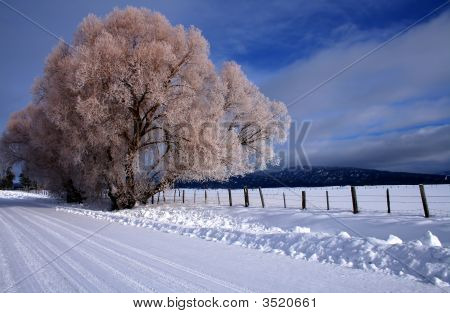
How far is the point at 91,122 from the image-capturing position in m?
20.6

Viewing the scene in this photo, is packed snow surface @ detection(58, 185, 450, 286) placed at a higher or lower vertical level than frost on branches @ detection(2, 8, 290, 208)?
lower

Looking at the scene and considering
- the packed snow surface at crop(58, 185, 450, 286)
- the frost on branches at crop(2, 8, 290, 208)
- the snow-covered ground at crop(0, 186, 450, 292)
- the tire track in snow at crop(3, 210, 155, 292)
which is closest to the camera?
the tire track in snow at crop(3, 210, 155, 292)

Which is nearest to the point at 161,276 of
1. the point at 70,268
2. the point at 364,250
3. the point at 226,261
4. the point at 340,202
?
the point at 226,261

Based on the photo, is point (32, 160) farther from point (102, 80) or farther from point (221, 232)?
point (221, 232)

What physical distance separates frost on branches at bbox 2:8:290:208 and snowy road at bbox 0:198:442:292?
12.7 meters

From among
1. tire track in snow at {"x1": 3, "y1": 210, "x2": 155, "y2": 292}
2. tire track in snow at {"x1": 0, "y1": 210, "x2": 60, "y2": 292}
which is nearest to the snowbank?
tire track in snow at {"x1": 3, "y1": 210, "x2": 155, "y2": 292}

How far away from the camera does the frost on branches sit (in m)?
20.9

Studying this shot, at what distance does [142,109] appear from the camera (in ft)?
75.7

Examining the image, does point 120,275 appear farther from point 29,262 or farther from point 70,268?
point 29,262

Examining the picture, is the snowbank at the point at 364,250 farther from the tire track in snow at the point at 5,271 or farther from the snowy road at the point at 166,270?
the tire track in snow at the point at 5,271

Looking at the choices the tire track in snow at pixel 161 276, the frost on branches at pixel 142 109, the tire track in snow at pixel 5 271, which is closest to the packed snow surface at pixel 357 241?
the tire track in snow at pixel 161 276

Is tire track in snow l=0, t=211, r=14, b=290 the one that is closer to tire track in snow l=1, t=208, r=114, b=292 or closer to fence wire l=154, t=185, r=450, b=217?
tire track in snow l=1, t=208, r=114, b=292

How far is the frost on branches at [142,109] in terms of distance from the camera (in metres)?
20.9
